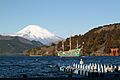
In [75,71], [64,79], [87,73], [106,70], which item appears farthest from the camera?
[75,71]

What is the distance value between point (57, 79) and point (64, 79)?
93 cm

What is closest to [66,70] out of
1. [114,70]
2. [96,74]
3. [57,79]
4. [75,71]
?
[75,71]

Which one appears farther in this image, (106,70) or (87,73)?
(106,70)

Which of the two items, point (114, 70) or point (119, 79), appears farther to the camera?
point (114, 70)

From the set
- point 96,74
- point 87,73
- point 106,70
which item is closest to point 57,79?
point 96,74

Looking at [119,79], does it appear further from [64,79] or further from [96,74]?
[96,74]

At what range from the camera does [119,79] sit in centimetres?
5288

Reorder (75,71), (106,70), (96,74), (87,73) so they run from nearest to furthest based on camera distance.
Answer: (96,74)
(87,73)
(106,70)
(75,71)

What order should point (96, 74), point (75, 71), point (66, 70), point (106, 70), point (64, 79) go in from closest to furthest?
point (64, 79) < point (96, 74) < point (106, 70) < point (75, 71) < point (66, 70)

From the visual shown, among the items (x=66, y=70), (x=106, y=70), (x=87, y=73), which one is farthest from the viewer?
(x=66, y=70)

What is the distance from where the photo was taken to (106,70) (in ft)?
Answer: 262

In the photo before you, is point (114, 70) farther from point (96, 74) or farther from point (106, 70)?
point (96, 74)

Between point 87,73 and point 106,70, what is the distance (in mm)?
7847

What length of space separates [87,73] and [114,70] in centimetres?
1194
